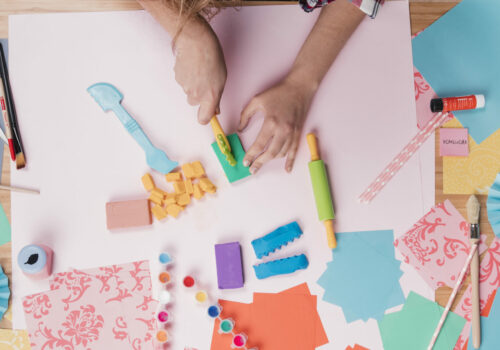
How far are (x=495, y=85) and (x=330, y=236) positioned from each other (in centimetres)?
46

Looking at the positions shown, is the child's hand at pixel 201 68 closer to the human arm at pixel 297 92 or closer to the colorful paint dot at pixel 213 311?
the human arm at pixel 297 92

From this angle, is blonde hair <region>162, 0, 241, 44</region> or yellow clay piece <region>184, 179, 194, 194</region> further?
yellow clay piece <region>184, 179, 194, 194</region>

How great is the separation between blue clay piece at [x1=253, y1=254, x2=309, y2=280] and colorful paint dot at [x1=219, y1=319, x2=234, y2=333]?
0.09 m

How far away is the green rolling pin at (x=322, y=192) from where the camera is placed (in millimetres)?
827

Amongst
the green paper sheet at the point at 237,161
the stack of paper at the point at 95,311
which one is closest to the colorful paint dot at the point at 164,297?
the stack of paper at the point at 95,311

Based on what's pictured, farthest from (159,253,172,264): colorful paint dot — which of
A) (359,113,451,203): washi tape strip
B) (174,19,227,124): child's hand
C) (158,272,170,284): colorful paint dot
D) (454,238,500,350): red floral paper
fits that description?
(454,238,500,350): red floral paper

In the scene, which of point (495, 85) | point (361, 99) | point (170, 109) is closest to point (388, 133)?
point (361, 99)

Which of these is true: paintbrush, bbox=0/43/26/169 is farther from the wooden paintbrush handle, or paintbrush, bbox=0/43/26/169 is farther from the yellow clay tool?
the wooden paintbrush handle

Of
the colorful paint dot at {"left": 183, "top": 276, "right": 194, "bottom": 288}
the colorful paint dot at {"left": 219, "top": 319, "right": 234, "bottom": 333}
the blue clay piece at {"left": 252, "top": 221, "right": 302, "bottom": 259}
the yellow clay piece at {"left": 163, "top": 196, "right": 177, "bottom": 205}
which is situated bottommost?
the colorful paint dot at {"left": 219, "top": 319, "right": 234, "bottom": 333}

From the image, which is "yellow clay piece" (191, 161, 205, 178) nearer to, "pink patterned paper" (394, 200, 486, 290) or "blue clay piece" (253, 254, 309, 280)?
"blue clay piece" (253, 254, 309, 280)

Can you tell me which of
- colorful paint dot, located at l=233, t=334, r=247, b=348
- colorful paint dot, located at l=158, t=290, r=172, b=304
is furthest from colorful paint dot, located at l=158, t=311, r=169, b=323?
colorful paint dot, located at l=233, t=334, r=247, b=348

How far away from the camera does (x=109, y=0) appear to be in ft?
2.87

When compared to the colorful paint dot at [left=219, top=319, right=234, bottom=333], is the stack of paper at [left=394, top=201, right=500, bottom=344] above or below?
above

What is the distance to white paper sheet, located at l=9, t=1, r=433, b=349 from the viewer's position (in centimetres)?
81
